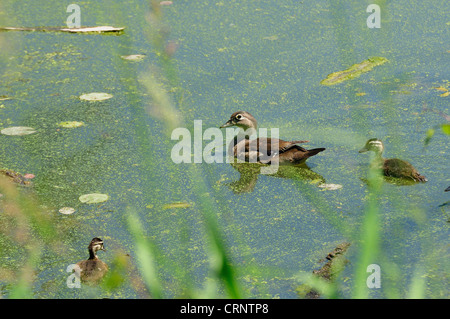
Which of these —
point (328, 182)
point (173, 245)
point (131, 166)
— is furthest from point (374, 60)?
point (173, 245)

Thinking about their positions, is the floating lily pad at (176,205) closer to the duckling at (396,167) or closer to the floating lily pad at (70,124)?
the duckling at (396,167)

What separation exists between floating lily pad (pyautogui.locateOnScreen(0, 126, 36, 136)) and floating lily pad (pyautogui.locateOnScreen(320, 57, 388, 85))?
217 centimetres

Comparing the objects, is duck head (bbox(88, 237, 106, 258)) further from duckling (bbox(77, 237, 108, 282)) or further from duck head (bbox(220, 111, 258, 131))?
duck head (bbox(220, 111, 258, 131))

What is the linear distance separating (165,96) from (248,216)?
1.79 m

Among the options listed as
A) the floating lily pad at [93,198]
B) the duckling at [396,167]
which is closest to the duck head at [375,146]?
the duckling at [396,167]

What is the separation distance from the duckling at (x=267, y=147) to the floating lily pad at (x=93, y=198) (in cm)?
103

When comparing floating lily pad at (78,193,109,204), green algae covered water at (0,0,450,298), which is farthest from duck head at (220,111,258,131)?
floating lily pad at (78,193,109,204)

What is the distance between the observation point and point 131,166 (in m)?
4.61

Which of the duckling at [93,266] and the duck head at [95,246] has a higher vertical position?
the duck head at [95,246]

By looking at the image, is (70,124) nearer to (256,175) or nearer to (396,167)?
(256,175)

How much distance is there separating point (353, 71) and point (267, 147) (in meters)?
1.33

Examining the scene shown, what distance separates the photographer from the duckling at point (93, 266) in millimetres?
3367

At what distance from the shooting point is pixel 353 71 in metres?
5.75

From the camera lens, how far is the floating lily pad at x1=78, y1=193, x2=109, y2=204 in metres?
4.20
